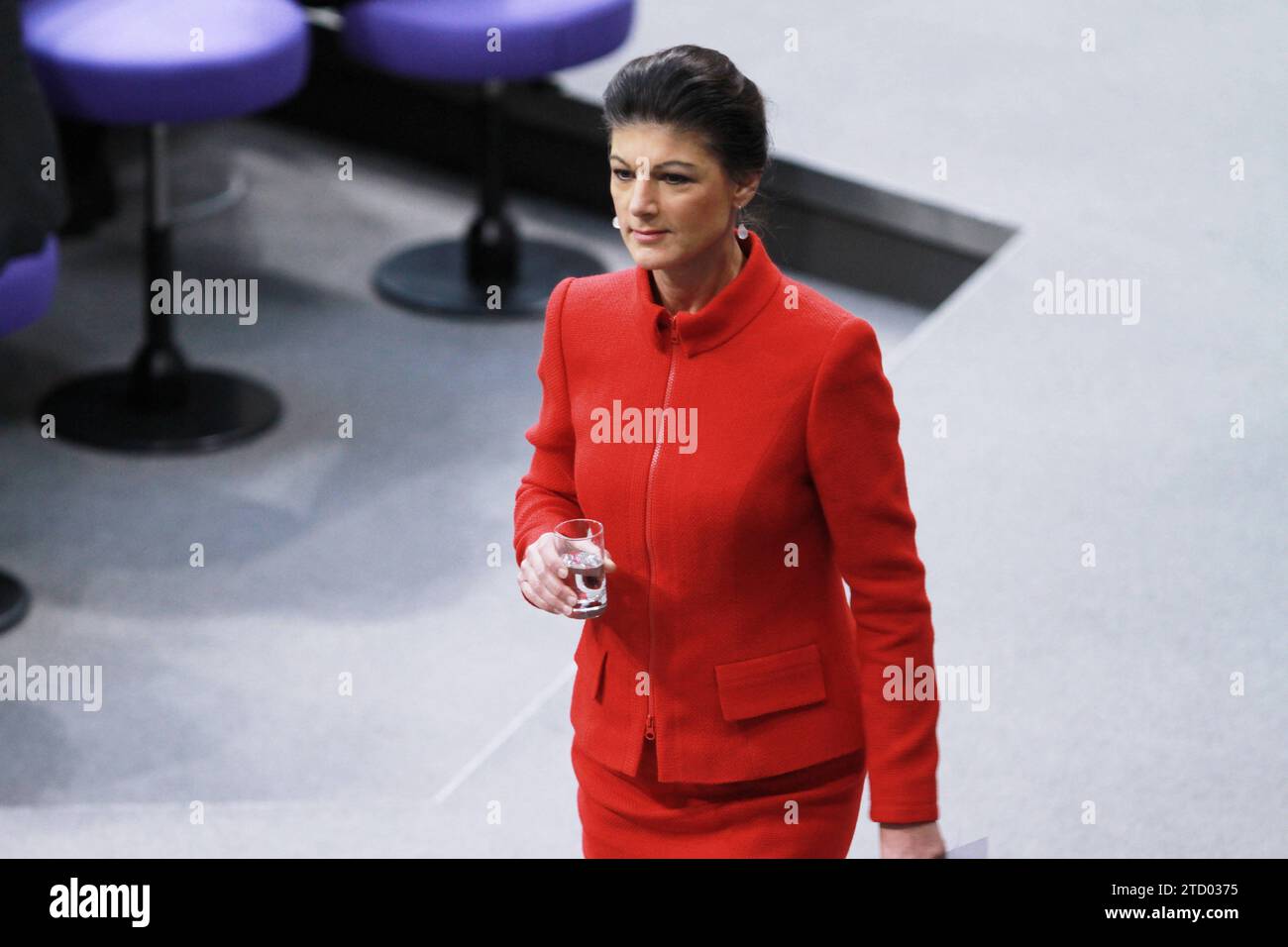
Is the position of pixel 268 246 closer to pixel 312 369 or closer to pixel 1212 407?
pixel 312 369

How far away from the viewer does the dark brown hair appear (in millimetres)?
1861

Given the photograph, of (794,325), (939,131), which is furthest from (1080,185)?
(794,325)

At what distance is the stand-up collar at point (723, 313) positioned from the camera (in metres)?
1.94

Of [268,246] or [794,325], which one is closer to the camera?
[794,325]

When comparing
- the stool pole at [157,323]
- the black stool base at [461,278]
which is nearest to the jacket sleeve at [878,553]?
the stool pole at [157,323]

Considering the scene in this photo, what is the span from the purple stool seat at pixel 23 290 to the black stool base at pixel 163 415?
2.23ft

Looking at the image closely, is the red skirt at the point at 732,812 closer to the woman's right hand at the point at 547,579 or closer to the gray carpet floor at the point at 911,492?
the woman's right hand at the point at 547,579

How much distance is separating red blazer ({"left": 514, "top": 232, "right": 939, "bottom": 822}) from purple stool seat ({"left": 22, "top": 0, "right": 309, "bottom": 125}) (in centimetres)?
214

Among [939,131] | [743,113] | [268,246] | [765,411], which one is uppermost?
[743,113]

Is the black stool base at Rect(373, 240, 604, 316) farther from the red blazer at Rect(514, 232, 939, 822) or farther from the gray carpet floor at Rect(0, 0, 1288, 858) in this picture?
the red blazer at Rect(514, 232, 939, 822)

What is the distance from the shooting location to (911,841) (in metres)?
1.92

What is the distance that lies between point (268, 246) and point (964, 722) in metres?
2.74

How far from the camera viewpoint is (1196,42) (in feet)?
17.1

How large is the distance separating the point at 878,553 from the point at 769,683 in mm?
168
